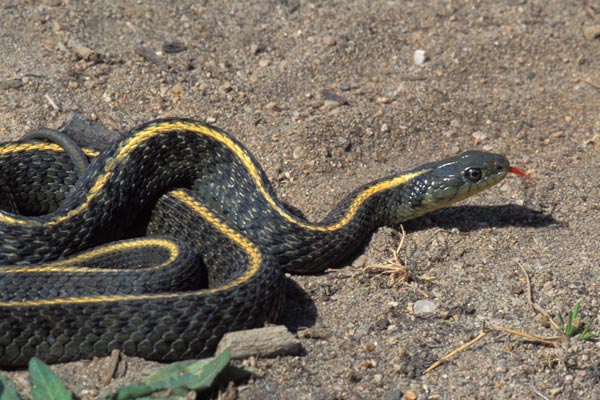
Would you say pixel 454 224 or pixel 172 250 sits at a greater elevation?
pixel 172 250

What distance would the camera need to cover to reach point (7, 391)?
19.2ft

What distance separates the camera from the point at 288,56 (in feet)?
36.9

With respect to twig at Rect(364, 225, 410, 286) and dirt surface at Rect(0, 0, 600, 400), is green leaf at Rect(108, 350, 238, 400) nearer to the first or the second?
dirt surface at Rect(0, 0, 600, 400)

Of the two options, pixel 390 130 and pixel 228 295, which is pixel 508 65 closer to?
pixel 390 130

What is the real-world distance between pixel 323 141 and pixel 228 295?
139 inches

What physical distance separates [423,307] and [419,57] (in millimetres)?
4829

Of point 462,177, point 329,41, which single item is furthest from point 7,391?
point 329,41

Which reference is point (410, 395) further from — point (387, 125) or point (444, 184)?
point (387, 125)

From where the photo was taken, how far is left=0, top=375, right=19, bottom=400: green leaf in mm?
5785

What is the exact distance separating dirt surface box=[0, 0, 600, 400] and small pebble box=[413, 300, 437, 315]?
0.07m

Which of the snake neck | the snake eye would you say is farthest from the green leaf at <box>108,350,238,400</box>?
the snake eye

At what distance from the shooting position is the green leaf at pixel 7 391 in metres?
5.79

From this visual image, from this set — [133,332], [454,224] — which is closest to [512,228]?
[454,224]

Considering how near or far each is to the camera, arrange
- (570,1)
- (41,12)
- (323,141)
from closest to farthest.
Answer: (323,141), (41,12), (570,1)
